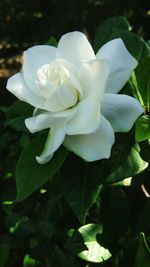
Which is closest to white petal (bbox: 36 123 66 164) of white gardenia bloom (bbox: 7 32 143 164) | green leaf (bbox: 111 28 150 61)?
white gardenia bloom (bbox: 7 32 143 164)

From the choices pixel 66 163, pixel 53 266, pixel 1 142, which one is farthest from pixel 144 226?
pixel 1 142

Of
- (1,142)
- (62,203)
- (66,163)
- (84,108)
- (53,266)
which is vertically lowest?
(1,142)

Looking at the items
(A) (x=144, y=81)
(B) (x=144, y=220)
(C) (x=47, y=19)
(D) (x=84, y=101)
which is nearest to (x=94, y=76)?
(D) (x=84, y=101)

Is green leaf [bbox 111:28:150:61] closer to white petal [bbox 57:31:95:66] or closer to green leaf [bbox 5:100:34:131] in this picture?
white petal [bbox 57:31:95:66]

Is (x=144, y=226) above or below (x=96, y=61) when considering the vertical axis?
below

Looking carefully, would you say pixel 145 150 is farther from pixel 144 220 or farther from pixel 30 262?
pixel 30 262

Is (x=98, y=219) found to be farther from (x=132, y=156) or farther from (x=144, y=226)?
(x=132, y=156)
